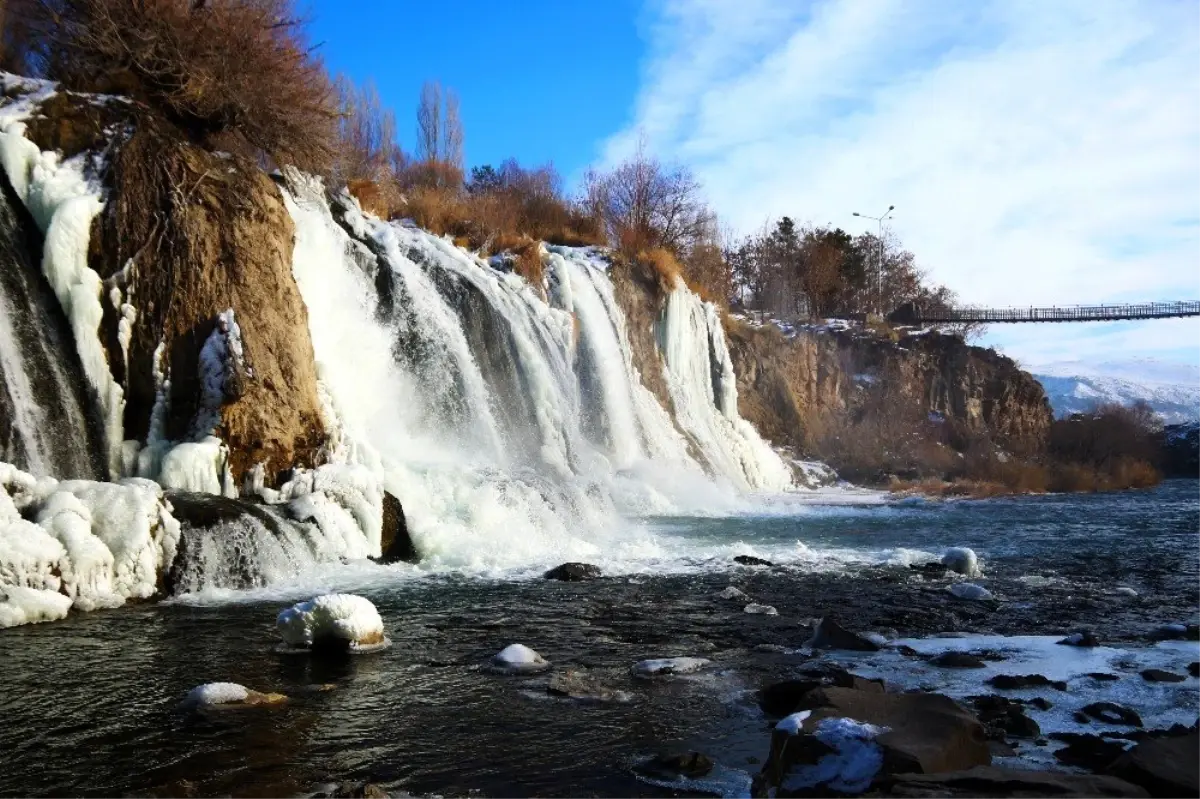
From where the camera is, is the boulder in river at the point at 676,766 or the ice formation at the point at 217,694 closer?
the boulder in river at the point at 676,766

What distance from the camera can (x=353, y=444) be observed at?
13914mm

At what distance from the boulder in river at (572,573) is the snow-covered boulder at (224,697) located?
5.60 m

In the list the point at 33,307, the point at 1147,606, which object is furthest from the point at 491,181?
the point at 1147,606

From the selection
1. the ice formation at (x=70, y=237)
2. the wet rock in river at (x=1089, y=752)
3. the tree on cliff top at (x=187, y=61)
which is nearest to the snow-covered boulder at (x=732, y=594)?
the wet rock in river at (x=1089, y=752)

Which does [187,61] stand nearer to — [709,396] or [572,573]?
[572,573]

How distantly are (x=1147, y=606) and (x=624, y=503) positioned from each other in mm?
13202

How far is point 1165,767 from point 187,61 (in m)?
14.9

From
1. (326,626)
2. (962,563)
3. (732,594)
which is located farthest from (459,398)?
(326,626)

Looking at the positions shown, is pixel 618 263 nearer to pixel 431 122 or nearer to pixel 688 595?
pixel 688 595

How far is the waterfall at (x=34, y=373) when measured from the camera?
10844 millimetres

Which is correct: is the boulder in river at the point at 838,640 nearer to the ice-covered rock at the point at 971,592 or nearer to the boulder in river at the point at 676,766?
the ice-covered rock at the point at 971,592

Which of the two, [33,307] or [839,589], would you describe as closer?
[839,589]

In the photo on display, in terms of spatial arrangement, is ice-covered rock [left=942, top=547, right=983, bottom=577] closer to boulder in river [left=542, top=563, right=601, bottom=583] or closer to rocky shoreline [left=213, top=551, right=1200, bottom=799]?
rocky shoreline [left=213, top=551, right=1200, bottom=799]

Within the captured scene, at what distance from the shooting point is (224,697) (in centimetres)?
595
